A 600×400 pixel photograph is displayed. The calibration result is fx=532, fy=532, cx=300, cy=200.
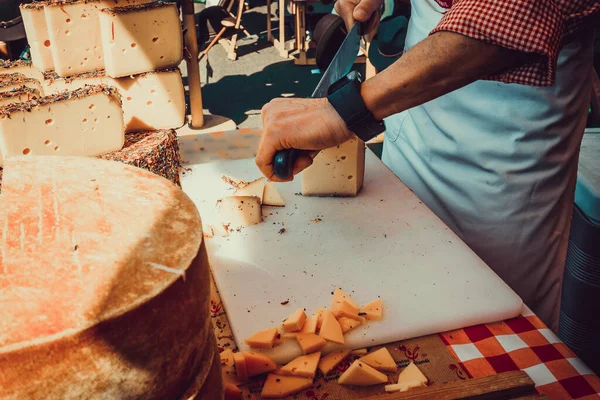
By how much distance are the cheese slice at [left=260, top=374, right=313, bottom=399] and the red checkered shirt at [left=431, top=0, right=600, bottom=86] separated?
69 cm

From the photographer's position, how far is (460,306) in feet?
3.81

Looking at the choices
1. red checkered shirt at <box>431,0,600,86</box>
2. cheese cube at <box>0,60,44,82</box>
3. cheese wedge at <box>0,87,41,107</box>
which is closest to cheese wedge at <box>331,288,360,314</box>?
red checkered shirt at <box>431,0,600,86</box>

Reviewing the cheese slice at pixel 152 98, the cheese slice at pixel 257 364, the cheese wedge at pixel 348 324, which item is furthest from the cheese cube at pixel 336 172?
the cheese slice at pixel 152 98

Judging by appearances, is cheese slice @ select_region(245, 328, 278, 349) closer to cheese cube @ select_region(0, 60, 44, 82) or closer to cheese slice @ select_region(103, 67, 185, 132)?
cheese slice @ select_region(103, 67, 185, 132)

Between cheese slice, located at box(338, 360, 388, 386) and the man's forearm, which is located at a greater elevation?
the man's forearm

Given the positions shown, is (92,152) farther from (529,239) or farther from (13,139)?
(529,239)

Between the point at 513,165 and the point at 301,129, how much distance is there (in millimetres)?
714

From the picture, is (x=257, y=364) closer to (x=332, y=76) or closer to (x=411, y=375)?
(x=411, y=375)

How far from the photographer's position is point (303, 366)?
3.27ft

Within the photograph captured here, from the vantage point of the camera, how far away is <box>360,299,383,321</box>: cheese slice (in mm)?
1120

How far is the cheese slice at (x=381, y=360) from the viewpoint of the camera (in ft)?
3.29

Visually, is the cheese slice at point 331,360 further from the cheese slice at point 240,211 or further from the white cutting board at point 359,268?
the cheese slice at point 240,211

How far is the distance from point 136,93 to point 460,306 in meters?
1.67

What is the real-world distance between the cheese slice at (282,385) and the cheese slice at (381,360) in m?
0.12
